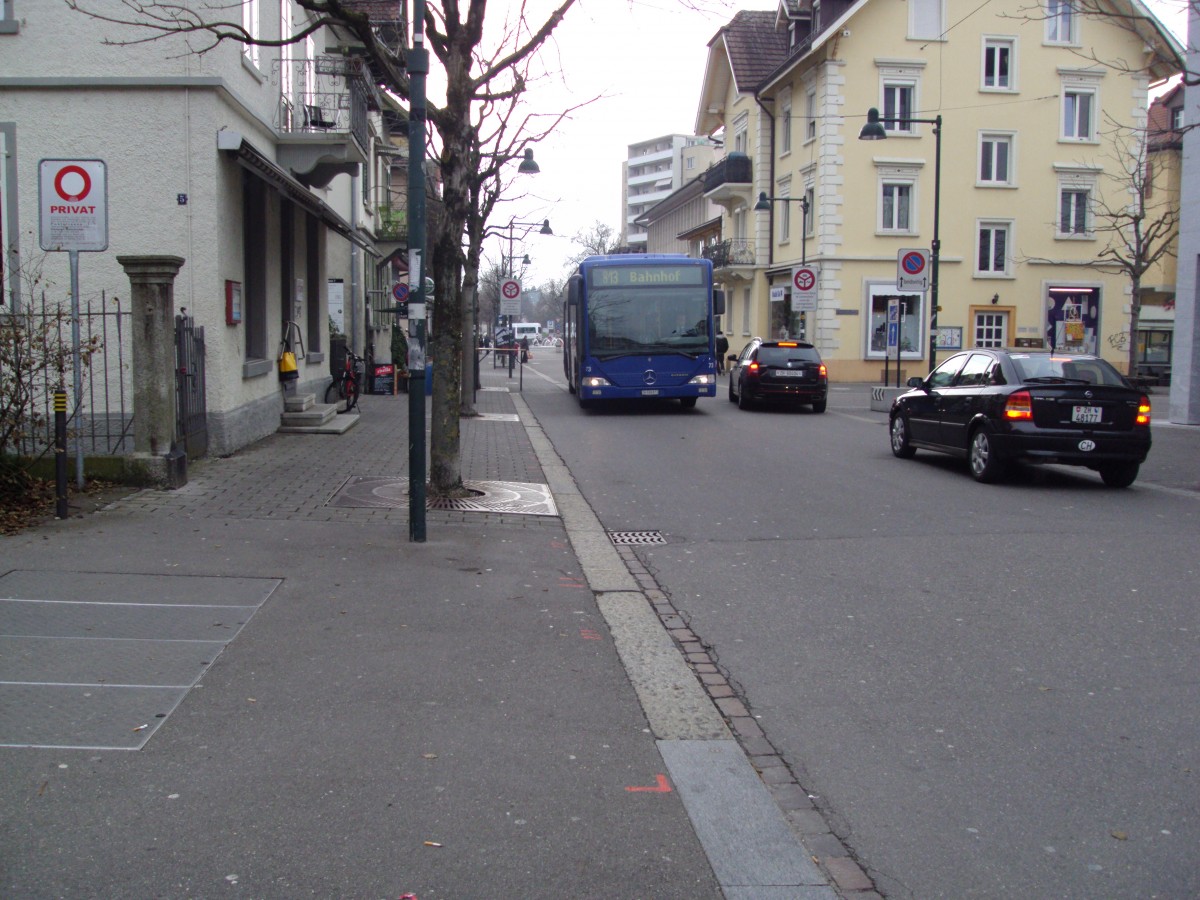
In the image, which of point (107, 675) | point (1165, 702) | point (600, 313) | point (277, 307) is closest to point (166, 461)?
point (107, 675)

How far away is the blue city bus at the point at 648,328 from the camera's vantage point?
77.4ft

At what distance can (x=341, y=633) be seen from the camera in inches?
257

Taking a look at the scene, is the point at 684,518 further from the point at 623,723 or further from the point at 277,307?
the point at 277,307

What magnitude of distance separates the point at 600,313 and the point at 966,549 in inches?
592

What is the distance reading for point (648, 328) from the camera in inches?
934

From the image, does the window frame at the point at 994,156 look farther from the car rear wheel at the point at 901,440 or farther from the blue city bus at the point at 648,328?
the car rear wheel at the point at 901,440

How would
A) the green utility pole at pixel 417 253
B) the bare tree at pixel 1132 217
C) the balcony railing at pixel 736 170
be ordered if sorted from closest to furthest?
1. the green utility pole at pixel 417 253
2. the bare tree at pixel 1132 217
3. the balcony railing at pixel 736 170

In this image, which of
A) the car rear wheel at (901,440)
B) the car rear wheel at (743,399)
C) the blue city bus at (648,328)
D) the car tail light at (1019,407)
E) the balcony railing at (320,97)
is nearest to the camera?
the car tail light at (1019,407)

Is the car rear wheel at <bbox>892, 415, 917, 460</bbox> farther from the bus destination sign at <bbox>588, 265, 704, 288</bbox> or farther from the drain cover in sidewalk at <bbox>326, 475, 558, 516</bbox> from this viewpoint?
the bus destination sign at <bbox>588, 265, 704, 288</bbox>

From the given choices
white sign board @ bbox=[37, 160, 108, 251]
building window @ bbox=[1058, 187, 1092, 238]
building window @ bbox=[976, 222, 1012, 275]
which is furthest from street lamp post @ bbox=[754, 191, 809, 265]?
white sign board @ bbox=[37, 160, 108, 251]

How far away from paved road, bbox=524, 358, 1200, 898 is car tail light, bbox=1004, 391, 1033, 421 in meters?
0.89

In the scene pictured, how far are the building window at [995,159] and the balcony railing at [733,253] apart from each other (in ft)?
36.5

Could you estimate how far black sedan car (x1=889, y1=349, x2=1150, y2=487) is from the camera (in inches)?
501

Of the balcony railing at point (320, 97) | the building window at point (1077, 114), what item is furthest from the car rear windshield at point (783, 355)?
the building window at point (1077, 114)
